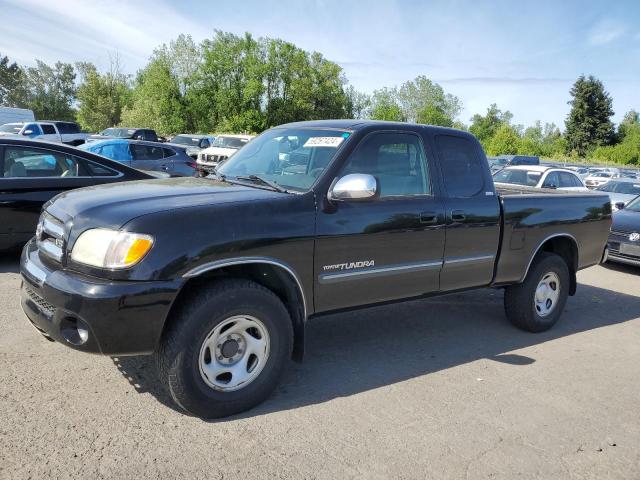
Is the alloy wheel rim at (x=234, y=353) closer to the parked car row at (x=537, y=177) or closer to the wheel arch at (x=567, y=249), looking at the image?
Answer: the wheel arch at (x=567, y=249)

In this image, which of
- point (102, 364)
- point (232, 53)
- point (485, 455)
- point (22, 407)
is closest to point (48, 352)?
point (102, 364)

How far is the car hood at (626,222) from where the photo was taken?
29.8 feet

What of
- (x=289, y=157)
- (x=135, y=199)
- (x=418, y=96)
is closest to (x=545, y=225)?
(x=289, y=157)

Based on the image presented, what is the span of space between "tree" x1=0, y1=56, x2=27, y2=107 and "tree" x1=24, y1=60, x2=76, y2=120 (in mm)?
1149

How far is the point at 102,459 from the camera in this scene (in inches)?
116

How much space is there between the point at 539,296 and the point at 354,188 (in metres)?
2.90

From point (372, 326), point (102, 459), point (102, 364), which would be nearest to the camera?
point (102, 459)

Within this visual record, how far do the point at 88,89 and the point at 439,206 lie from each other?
63182mm

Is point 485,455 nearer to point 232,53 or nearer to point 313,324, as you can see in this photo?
point 313,324

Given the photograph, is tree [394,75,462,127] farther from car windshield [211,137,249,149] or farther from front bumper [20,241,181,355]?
front bumper [20,241,181,355]

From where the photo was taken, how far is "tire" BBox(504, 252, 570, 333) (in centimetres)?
543

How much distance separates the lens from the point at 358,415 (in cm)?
361

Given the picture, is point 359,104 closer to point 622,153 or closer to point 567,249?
point 622,153

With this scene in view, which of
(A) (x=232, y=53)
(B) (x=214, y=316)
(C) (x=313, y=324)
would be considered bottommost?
(C) (x=313, y=324)
